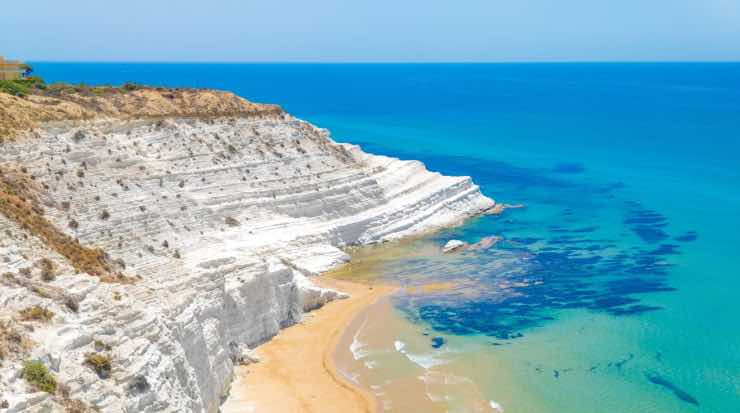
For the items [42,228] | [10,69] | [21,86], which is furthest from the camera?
[10,69]

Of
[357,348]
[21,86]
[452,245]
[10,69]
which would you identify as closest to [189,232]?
[357,348]

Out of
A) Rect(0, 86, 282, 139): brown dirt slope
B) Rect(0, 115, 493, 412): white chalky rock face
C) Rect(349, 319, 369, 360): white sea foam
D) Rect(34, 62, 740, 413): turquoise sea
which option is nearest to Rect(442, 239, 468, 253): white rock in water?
Rect(34, 62, 740, 413): turquoise sea

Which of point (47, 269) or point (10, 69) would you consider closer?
point (47, 269)

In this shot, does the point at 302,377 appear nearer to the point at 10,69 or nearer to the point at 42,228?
the point at 42,228

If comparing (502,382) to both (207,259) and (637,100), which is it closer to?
(207,259)

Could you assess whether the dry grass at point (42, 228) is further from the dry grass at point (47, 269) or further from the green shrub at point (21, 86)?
the green shrub at point (21, 86)

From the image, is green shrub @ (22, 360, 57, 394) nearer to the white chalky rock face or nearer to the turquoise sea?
the white chalky rock face

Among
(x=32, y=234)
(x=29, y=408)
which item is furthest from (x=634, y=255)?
(x=29, y=408)
